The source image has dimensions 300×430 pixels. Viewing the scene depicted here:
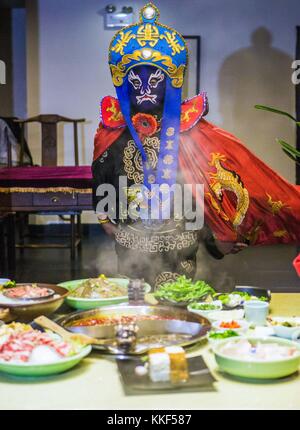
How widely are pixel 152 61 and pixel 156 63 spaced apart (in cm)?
2

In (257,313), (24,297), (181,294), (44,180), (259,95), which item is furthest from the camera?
→ (259,95)

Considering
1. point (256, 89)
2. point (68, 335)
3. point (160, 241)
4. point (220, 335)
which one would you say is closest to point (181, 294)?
point (220, 335)

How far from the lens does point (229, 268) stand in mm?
5297

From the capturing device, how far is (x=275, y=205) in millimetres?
2701

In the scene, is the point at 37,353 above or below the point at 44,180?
below

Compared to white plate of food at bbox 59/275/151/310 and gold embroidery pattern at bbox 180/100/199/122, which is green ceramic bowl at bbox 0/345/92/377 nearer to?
white plate of food at bbox 59/275/151/310

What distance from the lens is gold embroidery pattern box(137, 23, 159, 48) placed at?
2633 mm

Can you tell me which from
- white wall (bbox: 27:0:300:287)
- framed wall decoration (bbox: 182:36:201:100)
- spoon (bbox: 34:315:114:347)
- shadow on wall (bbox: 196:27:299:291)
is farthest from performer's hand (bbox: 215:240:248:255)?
framed wall decoration (bbox: 182:36:201:100)

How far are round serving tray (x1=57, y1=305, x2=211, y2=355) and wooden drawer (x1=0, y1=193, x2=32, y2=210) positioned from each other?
110 inches

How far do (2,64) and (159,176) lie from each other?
5.09m

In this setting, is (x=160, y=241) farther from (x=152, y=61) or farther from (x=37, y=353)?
(x=37, y=353)

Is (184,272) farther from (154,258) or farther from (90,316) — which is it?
(90,316)

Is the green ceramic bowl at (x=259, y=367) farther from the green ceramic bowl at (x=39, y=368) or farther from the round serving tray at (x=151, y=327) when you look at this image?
the green ceramic bowl at (x=39, y=368)

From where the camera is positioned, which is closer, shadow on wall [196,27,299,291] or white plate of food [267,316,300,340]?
white plate of food [267,316,300,340]
